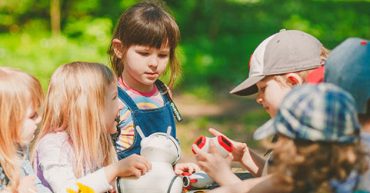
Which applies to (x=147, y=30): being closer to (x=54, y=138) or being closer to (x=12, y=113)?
(x=54, y=138)

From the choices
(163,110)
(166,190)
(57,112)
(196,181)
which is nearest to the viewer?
(166,190)

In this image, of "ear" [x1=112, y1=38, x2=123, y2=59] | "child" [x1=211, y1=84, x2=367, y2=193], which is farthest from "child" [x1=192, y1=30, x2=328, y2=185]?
"ear" [x1=112, y1=38, x2=123, y2=59]

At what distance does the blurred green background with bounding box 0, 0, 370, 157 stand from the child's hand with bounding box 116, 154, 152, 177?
3.56 meters

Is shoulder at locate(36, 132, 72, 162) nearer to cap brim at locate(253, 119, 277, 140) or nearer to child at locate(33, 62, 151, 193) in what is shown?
child at locate(33, 62, 151, 193)

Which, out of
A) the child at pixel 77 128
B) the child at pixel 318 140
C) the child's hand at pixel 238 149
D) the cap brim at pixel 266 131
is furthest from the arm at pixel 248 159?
the child at pixel 318 140

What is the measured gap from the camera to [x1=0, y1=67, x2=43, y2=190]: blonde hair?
278 cm

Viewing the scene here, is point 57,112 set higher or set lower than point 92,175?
higher

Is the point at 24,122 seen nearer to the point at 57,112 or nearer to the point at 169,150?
the point at 57,112

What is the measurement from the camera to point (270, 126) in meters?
2.35

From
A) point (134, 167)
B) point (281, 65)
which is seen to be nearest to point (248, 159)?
point (281, 65)

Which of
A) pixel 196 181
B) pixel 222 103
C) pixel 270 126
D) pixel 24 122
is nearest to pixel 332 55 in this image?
pixel 270 126

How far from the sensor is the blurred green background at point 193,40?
774 cm

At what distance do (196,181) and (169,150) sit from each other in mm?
386

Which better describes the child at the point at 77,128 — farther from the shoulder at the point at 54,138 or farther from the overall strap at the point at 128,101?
the overall strap at the point at 128,101
